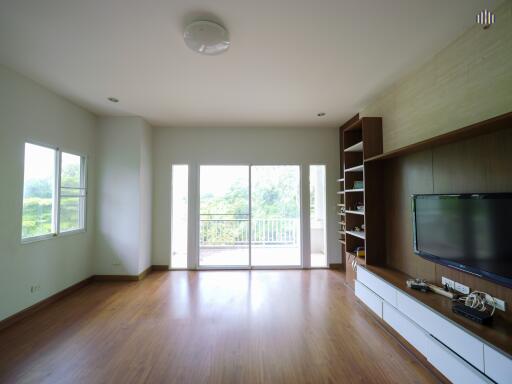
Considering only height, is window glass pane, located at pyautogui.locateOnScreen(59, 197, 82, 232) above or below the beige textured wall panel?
below

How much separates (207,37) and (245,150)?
275cm

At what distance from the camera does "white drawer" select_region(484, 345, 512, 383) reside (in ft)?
4.17

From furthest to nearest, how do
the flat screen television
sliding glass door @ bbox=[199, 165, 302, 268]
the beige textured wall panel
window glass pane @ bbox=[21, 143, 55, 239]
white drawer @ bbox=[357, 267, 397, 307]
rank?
sliding glass door @ bbox=[199, 165, 302, 268], window glass pane @ bbox=[21, 143, 55, 239], white drawer @ bbox=[357, 267, 397, 307], the beige textured wall panel, the flat screen television

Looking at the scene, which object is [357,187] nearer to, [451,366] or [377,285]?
[377,285]

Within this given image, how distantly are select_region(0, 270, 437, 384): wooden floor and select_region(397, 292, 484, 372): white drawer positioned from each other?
38 centimetres

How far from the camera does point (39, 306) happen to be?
2.93 meters

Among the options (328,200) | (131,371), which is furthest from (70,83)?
(328,200)

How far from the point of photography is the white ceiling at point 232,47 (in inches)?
68.8

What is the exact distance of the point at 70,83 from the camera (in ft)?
9.46

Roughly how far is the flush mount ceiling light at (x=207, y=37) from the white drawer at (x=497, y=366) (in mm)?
2754

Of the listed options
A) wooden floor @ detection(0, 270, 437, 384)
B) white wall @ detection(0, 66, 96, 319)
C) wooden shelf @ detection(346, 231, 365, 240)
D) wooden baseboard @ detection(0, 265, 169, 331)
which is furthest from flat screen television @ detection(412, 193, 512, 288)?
white wall @ detection(0, 66, 96, 319)

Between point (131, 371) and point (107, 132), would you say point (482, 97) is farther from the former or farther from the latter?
point (107, 132)

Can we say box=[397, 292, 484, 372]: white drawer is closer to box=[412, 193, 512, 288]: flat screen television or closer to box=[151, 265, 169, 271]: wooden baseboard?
box=[412, 193, 512, 288]: flat screen television

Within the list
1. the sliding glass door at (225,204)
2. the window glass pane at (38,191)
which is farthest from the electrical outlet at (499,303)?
the window glass pane at (38,191)
